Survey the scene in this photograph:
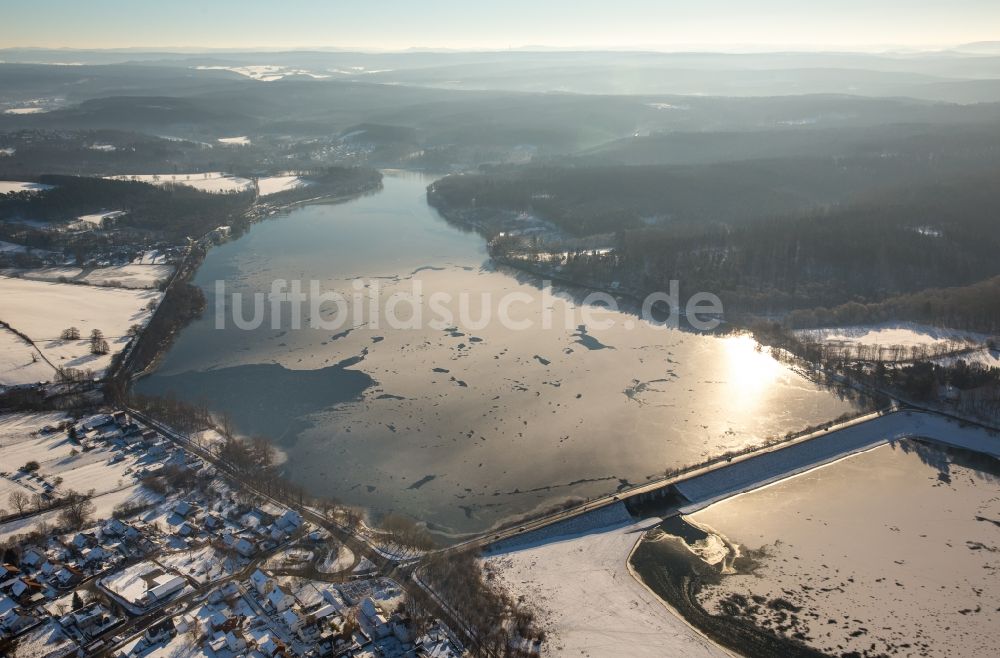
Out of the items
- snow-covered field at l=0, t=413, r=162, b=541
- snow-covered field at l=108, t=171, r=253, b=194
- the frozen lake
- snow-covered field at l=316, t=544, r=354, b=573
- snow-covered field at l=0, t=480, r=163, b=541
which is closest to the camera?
snow-covered field at l=316, t=544, r=354, b=573

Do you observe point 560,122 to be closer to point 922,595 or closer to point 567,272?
point 567,272

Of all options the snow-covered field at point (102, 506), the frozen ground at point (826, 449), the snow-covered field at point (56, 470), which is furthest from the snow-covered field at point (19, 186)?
the frozen ground at point (826, 449)

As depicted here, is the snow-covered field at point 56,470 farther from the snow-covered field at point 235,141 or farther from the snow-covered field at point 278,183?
the snow-covered field at point 235,141

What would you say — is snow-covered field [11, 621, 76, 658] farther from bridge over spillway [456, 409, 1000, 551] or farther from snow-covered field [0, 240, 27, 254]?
snow-covered field [0, 240, 27, 254]

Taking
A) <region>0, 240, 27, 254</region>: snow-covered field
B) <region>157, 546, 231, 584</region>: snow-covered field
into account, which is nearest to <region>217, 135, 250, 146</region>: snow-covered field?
<region>0, 240, 27, 254</region>: snow-covered field

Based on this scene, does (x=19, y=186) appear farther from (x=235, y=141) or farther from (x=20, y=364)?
(x=20, y=364)

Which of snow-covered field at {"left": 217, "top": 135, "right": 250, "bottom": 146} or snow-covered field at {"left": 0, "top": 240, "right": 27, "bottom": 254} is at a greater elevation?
snow-covered field at {"left": 217, "top": 135, "right": 250, "bottom": 146}
